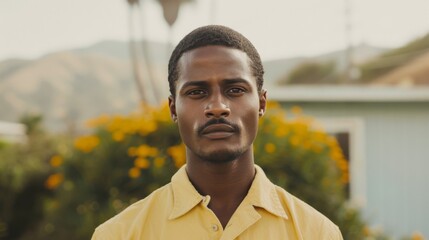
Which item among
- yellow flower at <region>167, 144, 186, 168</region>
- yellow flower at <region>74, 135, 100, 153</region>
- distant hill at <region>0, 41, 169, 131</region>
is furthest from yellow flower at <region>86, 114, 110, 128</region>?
distant hill at <region>0, 41, 169, 131</region>

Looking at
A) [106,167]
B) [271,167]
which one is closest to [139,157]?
[106,167]

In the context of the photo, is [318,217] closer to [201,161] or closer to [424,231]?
[201,161]

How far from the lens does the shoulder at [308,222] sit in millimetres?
2439

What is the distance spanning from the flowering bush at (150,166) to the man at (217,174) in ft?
11.9

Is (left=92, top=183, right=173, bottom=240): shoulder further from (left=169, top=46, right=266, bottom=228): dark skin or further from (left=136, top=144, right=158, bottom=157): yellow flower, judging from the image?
(left=136, top=144, right=158, bottom=157): yellow flower

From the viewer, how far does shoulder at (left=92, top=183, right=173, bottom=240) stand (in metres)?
2.41

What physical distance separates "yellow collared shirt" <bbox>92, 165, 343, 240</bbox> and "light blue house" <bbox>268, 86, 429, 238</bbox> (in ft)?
28.0

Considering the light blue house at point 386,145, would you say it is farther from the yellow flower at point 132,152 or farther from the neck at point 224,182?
the neck at point 224,182

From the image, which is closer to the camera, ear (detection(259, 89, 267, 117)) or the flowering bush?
ear (detection(259, 89, 267, 117))

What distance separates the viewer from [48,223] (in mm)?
7547

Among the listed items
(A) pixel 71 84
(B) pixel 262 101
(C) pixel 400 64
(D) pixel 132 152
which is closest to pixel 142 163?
(D) pixel 132 152

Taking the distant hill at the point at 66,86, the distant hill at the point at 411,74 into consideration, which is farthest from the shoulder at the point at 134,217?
the distant hill at the point at 66,86

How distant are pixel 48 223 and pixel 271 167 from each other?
110 inches

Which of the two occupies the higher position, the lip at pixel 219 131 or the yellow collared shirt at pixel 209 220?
the lip at pixel 219 131
